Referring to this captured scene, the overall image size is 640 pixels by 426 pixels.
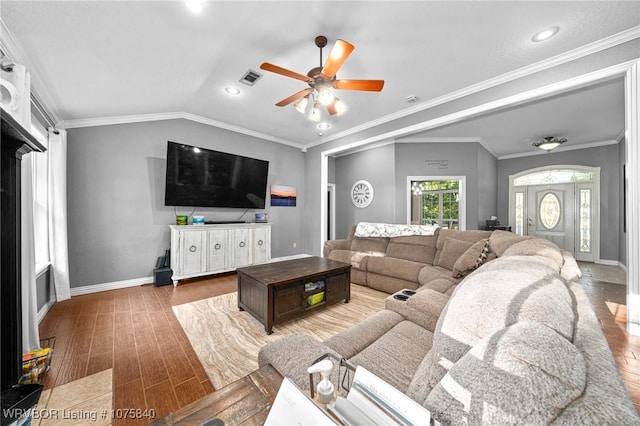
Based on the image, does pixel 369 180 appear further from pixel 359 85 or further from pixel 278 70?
pixel 278 70

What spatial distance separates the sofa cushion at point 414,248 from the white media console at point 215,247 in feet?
8.03

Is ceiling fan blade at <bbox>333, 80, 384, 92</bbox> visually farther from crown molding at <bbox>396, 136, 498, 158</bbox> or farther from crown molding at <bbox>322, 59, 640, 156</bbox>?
crown molding at <bbox>396, 136, 498, 158</bbox>

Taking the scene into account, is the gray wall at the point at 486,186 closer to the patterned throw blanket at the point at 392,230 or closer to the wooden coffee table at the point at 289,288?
the patterned throw blanket at the point at 392,230

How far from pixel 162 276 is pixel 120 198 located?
1356 millimetres

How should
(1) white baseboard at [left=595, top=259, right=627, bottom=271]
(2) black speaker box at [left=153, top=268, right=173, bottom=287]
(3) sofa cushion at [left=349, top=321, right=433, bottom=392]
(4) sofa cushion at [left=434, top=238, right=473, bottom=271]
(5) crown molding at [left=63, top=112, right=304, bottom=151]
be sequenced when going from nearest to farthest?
(3) sofa cushion at [left=349, top=321, right=433, bottom=392] < (4) sofa cushion at [left=434, top=238, right=473, bottom=271] < (5) crown molding at [left=63, top=112, right=304, bottom=151] < (2) black speaker box at [left=153, top=268, right=173, bottom=287] < (1) white baseboard at [left=595, top=259, right=627, bottom=271]

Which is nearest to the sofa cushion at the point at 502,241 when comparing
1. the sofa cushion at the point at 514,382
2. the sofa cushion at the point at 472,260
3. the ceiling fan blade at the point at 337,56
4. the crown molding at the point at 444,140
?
the sofa cushion at the point at 472,260

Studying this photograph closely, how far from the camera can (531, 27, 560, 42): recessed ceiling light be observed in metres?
2.13

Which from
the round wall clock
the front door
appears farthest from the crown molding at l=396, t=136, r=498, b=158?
the front door

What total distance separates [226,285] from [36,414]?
7.76ft

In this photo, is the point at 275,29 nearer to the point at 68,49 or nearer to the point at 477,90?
the point at 68,49

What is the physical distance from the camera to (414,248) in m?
3.62

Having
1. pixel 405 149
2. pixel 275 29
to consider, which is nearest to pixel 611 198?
pixel 405 149

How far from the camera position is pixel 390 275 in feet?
11.1

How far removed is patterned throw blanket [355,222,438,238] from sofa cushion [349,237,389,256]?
0.26 feet
